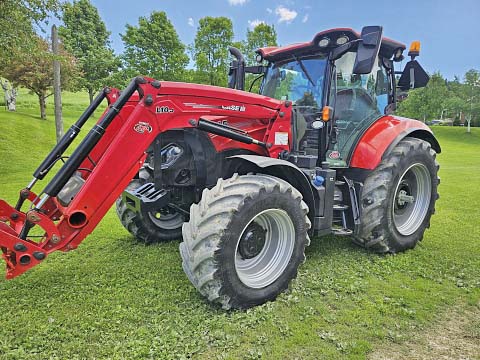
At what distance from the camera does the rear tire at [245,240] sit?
2.91 meters

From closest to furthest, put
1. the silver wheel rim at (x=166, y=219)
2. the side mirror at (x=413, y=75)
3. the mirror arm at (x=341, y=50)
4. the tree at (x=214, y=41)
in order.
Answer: the mirror arm at (x=341, y=50) < the silver wheel rim at (x=166, y=219) < the side mirror at (x=413, y=75) < the tree at (x=214, y=41)

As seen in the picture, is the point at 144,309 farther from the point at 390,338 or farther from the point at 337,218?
the point at 337,218

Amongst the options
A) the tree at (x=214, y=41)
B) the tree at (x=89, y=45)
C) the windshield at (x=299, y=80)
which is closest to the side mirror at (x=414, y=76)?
the windshield at (x=299, y=80)

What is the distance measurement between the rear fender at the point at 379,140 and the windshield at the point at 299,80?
2.48 ft

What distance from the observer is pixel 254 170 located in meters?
3.60

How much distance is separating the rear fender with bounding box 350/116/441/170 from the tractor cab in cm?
9

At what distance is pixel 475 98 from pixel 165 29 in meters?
35.8

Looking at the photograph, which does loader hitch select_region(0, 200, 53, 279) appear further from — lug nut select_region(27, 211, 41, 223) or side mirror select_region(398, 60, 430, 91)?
side mirror select_region(398, 60, 430, 91)

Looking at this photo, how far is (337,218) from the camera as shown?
14.3 feet

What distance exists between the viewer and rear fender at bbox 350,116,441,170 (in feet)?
13.9

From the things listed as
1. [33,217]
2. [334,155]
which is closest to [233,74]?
[334,155]

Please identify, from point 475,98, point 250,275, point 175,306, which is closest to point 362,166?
point 250,275

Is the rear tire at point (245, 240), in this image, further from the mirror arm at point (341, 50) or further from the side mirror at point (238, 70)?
the side mirror at point (238, 70)

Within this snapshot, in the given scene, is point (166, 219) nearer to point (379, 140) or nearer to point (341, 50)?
point (379, 140)
